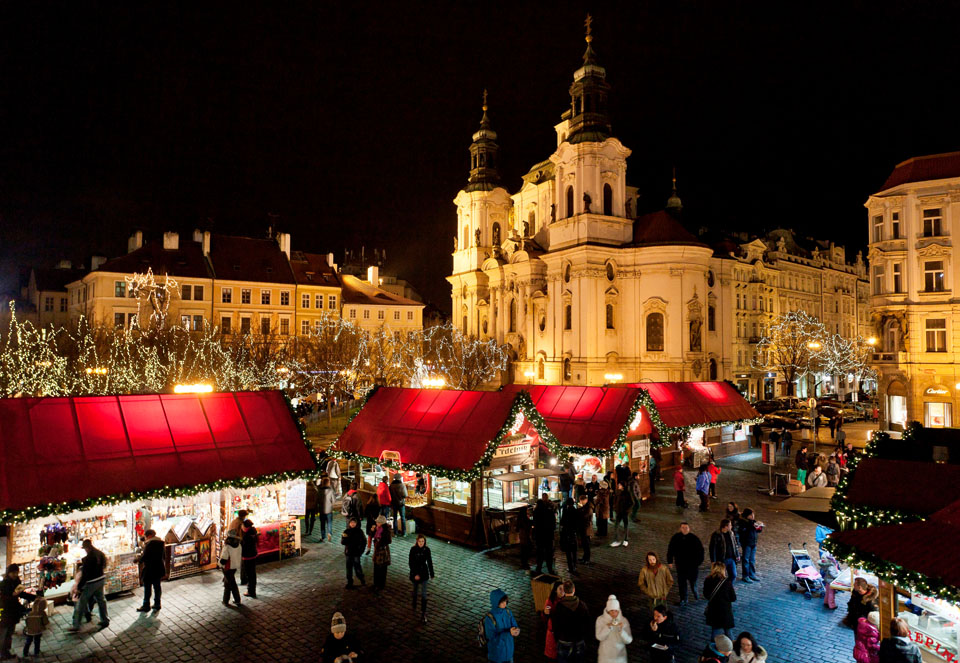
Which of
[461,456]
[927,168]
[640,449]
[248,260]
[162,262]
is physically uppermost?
[927,168]

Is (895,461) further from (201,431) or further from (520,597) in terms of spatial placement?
(201,431)

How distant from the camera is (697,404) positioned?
26.2 m

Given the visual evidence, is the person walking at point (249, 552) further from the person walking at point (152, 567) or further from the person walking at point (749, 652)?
the person walking at point (749, 652)

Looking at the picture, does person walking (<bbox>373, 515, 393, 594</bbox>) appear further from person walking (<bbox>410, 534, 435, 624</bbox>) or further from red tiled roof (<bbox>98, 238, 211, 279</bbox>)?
red tiled roof (<bbox>98, 238, 211, 279</bbox>)

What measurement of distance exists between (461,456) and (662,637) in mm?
8102

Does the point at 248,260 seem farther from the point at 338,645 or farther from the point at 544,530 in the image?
the point at 338,645

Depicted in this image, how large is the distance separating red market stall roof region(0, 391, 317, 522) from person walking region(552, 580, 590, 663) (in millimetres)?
7837

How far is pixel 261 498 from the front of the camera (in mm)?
14367

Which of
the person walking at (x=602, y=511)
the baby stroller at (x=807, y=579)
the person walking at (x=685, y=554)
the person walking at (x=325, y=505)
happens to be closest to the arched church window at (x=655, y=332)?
the person walking at (x=602, y=511)

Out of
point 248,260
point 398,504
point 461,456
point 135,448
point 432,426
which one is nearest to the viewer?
point 135,448

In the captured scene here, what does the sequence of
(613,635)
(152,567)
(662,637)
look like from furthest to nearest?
(152,567)
(662,637)
(613,635)

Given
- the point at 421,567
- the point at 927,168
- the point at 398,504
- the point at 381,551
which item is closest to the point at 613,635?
the point at 421,567

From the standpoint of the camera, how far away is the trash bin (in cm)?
1021

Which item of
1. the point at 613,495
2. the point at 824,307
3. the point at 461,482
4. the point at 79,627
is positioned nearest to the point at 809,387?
the point at 824,307
